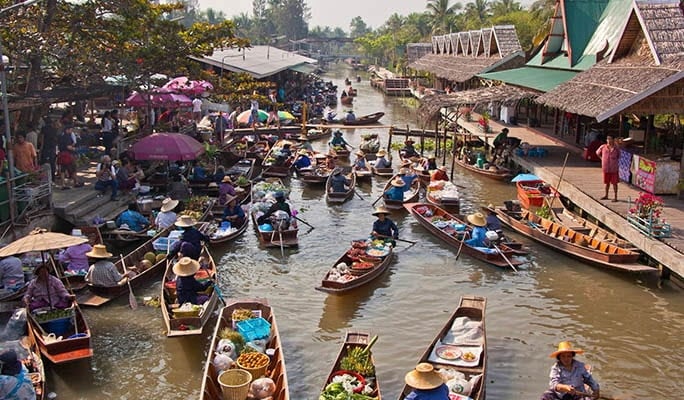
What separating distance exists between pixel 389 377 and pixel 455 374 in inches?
67.7

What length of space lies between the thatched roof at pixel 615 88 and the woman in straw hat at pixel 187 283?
1121 centimetres

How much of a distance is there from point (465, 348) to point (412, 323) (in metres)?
2.75

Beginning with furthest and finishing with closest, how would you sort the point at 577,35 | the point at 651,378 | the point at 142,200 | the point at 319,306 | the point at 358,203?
the point at 577,35 → the point at 358,203 → the point at 142,200 → the point at 319,306 → the point at 651,378

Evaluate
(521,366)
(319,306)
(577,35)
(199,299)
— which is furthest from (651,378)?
(577,35)

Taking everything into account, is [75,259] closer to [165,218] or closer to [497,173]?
[165,218]

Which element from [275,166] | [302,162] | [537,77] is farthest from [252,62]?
[537,77]

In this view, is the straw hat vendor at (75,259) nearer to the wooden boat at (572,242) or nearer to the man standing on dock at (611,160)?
the wooden boat at (572,242)

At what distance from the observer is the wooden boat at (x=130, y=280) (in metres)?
13.3

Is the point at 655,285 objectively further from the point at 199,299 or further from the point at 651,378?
the point at 199,299

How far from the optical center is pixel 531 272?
16.0 m

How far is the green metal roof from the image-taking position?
2696 centimetres

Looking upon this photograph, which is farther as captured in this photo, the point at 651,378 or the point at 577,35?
the point at 577,35

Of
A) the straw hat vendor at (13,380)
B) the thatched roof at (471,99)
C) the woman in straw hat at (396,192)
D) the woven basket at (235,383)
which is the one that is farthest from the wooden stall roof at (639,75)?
the straw hat vendor at (13,380)

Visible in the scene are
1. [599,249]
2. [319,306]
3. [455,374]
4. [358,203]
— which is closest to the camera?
[455,374]
